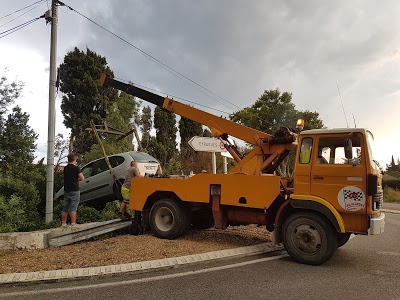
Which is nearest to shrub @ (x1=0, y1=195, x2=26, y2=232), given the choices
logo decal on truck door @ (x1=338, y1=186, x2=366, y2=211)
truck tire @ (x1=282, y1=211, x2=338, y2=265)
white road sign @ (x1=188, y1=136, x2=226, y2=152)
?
white road sign @ (x1=188, y1=136, x2=226, y2=152)

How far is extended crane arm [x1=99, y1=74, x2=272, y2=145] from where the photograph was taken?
8016mm

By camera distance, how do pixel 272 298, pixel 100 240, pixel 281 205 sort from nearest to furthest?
pixel 272 298
pixel 281 205
pixel 100 240

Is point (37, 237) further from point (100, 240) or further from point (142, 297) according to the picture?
point (142, 297)

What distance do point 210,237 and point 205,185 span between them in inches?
53.0

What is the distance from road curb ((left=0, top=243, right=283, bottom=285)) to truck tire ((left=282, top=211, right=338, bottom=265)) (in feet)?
2.71

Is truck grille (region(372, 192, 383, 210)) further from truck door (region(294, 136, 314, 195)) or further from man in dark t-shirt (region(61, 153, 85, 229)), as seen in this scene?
man in dark t-shirt (region(61, 153, 85, 229))

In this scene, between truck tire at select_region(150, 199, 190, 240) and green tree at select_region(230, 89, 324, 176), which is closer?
truck tire at select_region(150, 199, 190, 240)

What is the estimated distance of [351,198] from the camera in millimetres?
5969

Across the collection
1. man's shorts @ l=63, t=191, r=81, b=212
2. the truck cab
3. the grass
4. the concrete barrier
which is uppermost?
the truck cab

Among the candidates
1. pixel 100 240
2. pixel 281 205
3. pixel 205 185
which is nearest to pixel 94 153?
pixel 100 240

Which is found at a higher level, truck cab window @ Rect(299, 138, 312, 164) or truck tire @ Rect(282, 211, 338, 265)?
truck cab window @ Rect(299, 138, 312, 164)

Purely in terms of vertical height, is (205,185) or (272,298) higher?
(205,185)

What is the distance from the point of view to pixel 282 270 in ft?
18.9

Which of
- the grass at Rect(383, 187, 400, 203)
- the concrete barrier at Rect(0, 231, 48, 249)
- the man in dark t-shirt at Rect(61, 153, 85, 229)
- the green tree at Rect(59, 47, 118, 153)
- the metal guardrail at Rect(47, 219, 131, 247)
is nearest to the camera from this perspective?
the concrete barrier at Rect(0, 231, 48, 249)
